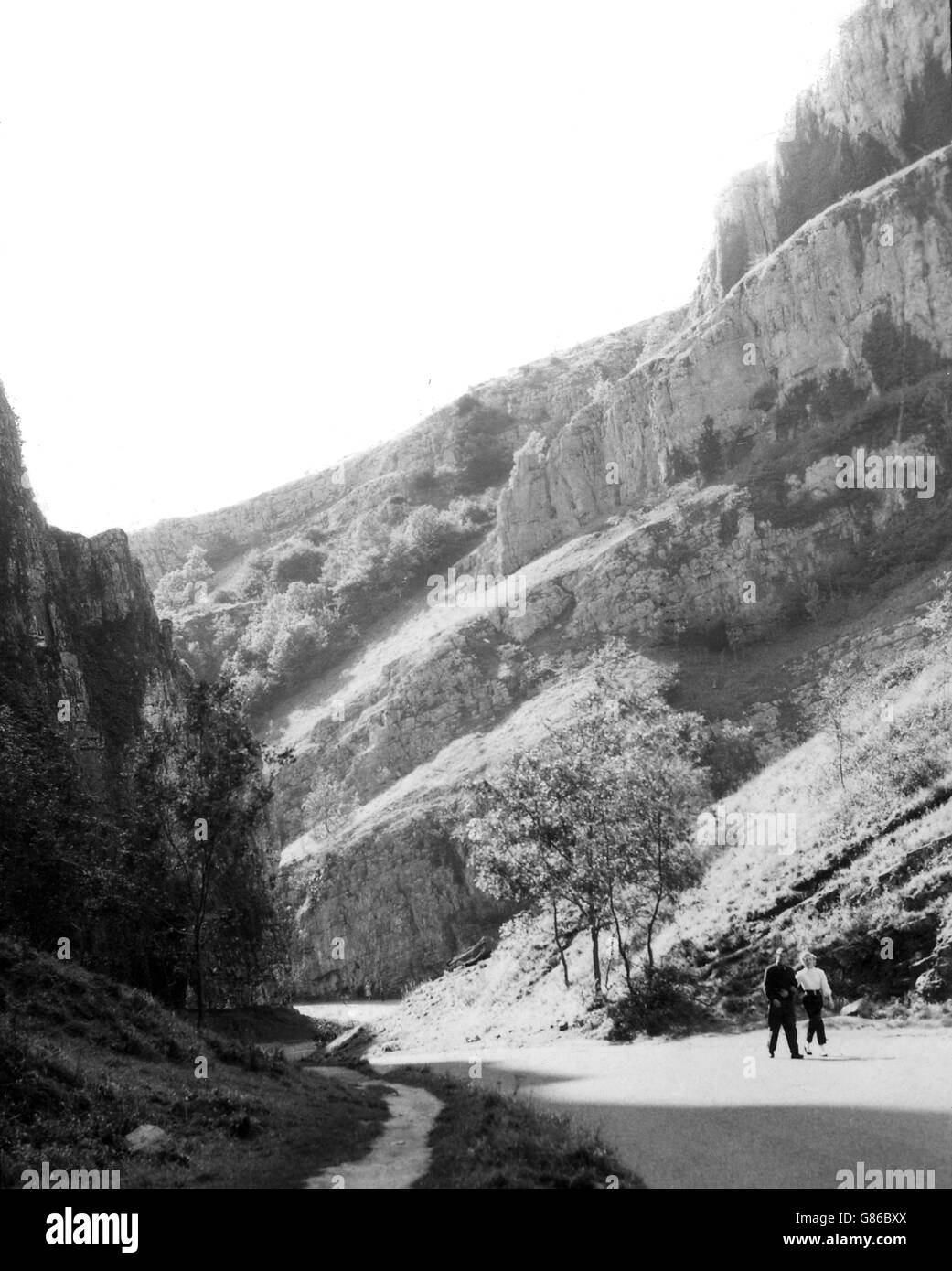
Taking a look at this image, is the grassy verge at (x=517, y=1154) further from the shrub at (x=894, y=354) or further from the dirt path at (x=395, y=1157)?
the shrub at (x=894, y=354)

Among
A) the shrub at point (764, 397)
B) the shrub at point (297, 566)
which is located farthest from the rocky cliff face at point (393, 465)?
the shrub at point (764, 397)

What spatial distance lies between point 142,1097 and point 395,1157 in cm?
418

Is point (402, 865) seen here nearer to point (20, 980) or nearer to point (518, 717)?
point (518, 717)

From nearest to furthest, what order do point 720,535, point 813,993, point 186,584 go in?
point 813,993, point 720,535, point 186,584

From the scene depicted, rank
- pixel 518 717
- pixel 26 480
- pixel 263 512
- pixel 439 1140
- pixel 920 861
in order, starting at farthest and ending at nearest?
pixel 263 512, pixel 518 717, pixel 26 480, pixel 920 861, pixel 439 1140

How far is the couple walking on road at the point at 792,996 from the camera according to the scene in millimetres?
16141

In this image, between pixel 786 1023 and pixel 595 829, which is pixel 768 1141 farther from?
pixel 595 829

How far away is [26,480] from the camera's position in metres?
52.8

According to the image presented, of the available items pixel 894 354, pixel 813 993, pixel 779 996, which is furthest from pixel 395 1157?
pixel 894 354

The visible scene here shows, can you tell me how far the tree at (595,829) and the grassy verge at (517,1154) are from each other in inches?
565

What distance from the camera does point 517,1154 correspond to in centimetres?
1025

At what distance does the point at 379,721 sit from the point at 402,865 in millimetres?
18383

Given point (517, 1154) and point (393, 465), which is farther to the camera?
point (393, 465)
